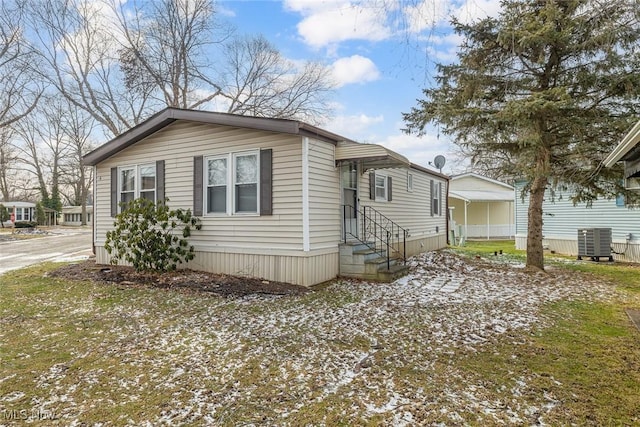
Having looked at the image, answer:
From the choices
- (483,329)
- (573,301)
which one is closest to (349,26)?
(483,329)

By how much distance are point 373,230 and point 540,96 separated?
4778 mm

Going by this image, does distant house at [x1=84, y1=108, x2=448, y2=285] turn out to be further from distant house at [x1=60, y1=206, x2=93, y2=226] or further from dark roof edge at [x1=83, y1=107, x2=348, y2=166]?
distant house at [x1=60, y1=206, x2=93, y2=226]

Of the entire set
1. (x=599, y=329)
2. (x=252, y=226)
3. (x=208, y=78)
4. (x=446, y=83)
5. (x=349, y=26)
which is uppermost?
(x=208, y=78)

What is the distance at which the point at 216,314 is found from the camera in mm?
5605

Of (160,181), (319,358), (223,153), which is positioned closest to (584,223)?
(223,153)

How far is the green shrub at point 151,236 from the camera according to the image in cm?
822

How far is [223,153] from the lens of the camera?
27.2 ft

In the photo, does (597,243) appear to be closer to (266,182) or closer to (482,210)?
(266,182)

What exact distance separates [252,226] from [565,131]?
7.49 meters

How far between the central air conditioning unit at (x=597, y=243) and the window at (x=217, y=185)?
11456mm

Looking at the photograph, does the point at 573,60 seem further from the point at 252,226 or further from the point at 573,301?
the point at 252,226

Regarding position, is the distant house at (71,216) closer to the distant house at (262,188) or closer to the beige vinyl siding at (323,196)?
the distant house at (262,188)

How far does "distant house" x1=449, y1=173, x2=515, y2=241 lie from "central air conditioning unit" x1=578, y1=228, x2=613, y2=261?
33.4 feet

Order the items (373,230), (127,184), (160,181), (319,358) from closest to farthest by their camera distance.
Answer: (319,358) < (160,181) < (373,230) < (127,184)
